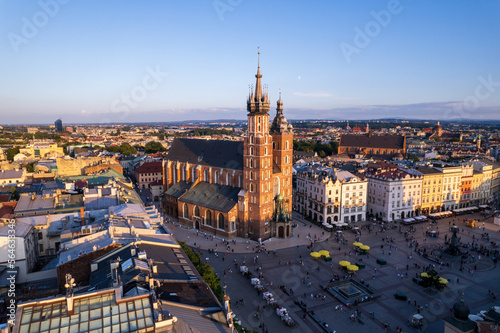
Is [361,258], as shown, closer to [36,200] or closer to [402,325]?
[402,325]

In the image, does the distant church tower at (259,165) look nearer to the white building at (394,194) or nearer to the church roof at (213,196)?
the church roof at (213,196)

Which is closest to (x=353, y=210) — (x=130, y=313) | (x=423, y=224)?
(x=423, y=224)

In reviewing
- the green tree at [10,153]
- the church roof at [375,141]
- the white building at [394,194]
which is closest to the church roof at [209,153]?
the white building at [394,194]

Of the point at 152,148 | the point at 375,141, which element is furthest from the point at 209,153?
the point at 152,148

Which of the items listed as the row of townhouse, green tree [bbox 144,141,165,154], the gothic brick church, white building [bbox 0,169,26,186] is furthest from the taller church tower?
green tree [bbox 144,141,165,154]

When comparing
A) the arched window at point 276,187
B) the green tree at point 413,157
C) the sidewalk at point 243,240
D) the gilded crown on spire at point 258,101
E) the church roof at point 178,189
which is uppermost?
the gilded crown on spire at point 258,101

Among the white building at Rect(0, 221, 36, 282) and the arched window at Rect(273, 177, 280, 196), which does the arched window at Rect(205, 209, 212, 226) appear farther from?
the white building at Rect(0, 221, 36, 282)

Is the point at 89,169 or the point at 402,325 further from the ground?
the point at 89,169
